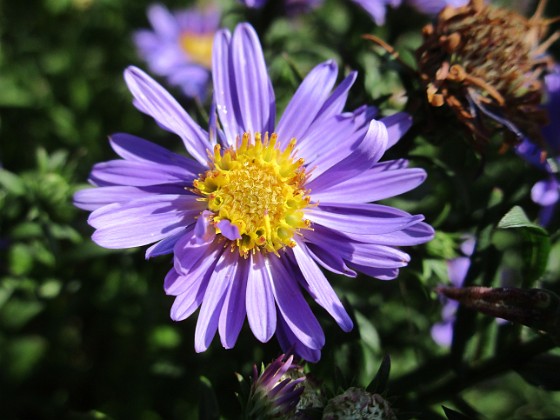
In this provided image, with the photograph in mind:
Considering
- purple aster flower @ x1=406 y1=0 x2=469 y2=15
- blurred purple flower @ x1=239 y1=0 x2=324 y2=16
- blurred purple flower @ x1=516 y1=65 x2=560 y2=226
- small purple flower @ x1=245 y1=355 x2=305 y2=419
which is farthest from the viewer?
blurred purple flower @ x1=239 y1=0 x2=324 y2=16

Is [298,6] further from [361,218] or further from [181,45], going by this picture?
[361,218]

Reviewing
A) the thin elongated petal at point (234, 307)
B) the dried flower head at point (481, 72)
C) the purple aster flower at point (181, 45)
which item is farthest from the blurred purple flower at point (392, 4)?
the thin elongated petal at point (234, 307)

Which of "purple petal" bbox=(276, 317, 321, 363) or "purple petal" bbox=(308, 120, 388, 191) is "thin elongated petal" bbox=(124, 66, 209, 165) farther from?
"purple petal" bbox=(276, 317, 321, 363)

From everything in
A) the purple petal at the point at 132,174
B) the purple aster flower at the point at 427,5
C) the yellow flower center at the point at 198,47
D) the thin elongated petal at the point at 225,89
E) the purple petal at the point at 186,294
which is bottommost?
the purple petal at the point at 186,294

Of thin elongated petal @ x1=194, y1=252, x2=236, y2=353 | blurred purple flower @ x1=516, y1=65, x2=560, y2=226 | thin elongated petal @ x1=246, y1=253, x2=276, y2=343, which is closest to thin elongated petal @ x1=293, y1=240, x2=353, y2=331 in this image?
thin elongated petal @ x1=246, y1=253, x2=276, y2=343

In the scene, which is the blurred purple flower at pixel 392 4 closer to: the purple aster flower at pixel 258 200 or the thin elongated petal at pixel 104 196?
the purple aster flower at pixel 258 200

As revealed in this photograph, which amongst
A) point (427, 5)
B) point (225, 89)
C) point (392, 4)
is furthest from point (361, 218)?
point (427, 5)
